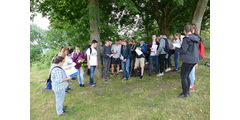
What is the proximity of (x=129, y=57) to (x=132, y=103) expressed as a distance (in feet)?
8.98

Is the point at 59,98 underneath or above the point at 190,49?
underneath

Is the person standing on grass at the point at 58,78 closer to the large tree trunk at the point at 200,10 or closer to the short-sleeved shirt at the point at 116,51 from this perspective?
the short-sleeved shirt at the point at 116,51

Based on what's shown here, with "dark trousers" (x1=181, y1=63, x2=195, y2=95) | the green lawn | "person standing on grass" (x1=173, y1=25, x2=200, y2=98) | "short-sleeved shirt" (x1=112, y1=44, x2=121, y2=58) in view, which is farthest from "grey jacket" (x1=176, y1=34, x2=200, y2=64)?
"short-sleeved shirt" (x1=112, y1=44, x2=121, y2=58)

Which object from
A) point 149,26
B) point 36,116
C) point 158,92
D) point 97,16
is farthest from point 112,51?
point 149,26

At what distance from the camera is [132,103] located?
4066 millimetres

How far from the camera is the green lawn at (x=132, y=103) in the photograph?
3402 mm

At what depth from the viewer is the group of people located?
351cm

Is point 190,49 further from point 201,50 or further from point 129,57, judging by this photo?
point 129,57

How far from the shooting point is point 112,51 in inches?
272

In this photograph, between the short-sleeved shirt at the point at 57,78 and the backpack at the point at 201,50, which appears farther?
the backpack at the point at 201,50

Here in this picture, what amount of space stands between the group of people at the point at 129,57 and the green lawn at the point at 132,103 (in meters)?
0.38

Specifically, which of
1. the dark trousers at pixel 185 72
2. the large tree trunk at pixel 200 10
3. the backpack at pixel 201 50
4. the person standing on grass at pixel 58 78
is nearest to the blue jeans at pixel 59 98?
the person standing on grass at pixel 58 78

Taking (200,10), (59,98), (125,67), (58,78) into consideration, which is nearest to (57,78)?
(58,78)

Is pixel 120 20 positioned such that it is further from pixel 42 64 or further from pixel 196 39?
pixel 42 64
